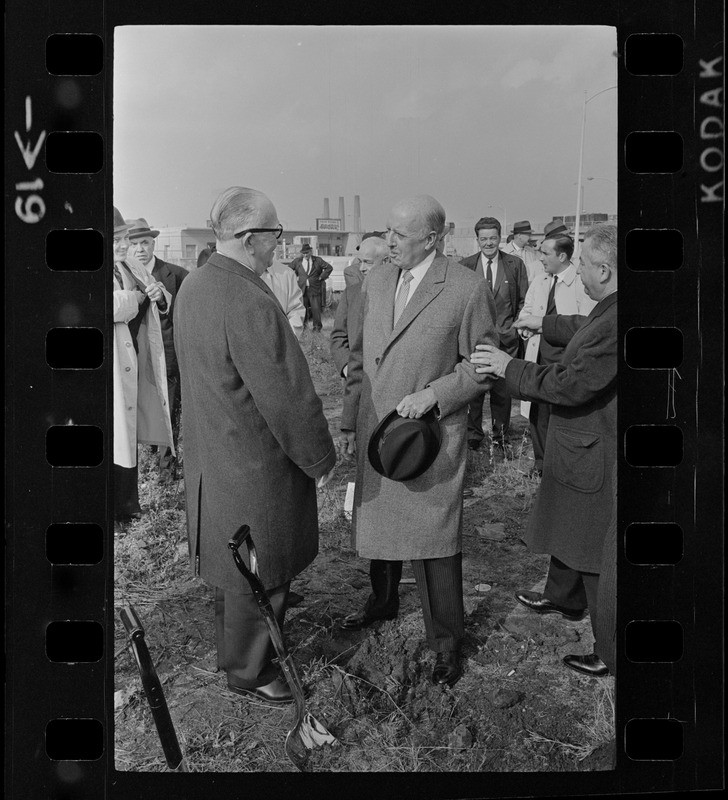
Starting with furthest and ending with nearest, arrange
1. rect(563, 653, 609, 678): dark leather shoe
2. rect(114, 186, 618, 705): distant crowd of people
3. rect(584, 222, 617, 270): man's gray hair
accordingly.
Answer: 1. rect(563, 653, 609, 678): dark leather shoe
2. rect(584, 222, 617, 270): man's gray hair
3. rect(114, 186, 618, 705): distant crowd of people

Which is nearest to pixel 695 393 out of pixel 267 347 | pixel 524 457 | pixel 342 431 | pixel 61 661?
pixel 524 457

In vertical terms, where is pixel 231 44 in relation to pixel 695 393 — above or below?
above

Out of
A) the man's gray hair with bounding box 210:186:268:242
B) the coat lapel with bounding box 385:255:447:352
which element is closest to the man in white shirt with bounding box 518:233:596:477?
the coat lapel with bounding box 385:255:447:352

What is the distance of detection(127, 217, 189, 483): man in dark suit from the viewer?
3.81 metres

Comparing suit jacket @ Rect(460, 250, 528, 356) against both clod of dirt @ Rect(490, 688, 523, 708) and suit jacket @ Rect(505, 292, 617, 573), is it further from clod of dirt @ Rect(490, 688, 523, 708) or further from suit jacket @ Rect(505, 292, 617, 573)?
clod of dirt @ Rect(490, 688, 523, 708)

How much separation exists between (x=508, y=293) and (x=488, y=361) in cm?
37

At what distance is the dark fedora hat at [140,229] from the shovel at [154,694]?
5.03 ft

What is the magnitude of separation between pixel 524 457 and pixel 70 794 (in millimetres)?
2391

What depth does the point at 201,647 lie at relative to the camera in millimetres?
4043

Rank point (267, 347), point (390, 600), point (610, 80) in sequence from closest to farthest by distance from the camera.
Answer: point (267, 347) → point (610, 80) → point (390, 600)

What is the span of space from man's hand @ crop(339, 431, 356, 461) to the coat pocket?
2.78 ft

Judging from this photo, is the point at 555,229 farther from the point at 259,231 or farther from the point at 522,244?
the point at 259,231

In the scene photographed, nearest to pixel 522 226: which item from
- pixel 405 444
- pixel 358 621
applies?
pixel 405 444
